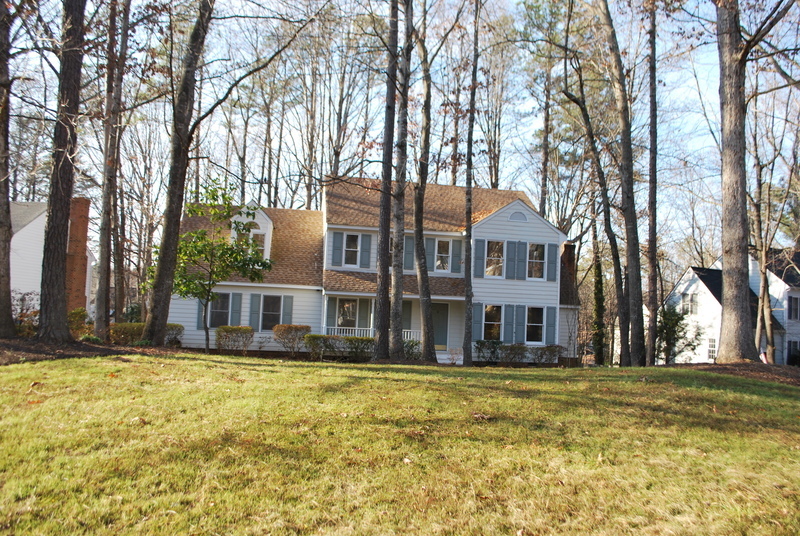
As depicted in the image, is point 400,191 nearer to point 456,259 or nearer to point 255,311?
point 456,259

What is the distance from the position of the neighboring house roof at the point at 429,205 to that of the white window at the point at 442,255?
0.63m

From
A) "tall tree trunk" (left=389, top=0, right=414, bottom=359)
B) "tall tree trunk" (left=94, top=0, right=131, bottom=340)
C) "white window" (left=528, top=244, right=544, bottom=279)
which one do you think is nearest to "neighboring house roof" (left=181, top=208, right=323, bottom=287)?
"tall tree trunk" (left=94, top=0, right=131, bottom=340)

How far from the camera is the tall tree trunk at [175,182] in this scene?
1164 centimetres

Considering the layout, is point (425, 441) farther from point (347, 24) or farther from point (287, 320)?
point (287, 320)

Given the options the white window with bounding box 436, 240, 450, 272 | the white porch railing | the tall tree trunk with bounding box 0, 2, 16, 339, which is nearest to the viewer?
the tall tree trunk with bounding box 0, 2, 16, 339

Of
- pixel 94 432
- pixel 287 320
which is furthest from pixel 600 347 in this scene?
pixel 94 432

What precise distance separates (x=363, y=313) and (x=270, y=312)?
3508mm

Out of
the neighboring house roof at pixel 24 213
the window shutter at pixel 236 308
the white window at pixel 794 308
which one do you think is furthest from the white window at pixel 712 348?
the neighboring house roof at pixel 24 213

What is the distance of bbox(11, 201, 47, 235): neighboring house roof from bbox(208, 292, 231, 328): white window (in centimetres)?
981

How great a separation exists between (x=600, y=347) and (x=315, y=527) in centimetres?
2124

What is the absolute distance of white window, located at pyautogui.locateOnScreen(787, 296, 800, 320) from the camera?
102ft

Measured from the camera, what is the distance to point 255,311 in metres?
20.3

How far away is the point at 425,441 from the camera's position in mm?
5469

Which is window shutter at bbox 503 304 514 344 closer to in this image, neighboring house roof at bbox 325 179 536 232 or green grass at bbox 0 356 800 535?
neighboring house roof at bbox 325 179 536 232
